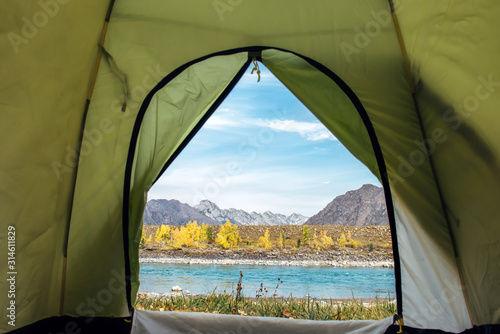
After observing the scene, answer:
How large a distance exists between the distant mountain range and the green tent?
4.51m

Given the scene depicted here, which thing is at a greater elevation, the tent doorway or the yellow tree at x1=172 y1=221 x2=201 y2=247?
the tent doorway

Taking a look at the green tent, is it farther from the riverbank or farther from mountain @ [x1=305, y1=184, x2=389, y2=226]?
mountain @ [x1=305, y1=184, x2=389, y2=226]

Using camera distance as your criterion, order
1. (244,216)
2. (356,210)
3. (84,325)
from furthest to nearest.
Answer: (244,216), (356,210), (84,325)

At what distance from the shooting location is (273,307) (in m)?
2.93

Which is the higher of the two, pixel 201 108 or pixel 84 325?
pixel 201 108

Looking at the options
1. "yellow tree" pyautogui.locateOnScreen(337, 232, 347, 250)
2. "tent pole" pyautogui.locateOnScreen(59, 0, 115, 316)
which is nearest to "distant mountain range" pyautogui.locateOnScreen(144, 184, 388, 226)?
"yellow tree" pyautogui.locateOnScreen(337, 232, 347, 250)

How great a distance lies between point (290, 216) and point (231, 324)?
18.5ft

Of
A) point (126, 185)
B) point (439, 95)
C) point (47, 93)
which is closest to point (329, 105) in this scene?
point (439, 95)

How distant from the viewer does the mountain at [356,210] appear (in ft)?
20.5

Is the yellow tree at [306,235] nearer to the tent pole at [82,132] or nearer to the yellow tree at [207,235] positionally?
the yellow tree at [207,235]

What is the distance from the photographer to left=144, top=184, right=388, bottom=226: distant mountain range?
6199 millimetres

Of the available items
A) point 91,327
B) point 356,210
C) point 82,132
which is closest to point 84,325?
point 91,327

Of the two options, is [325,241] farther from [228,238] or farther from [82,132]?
[82,132]

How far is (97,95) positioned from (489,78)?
5.27ft
